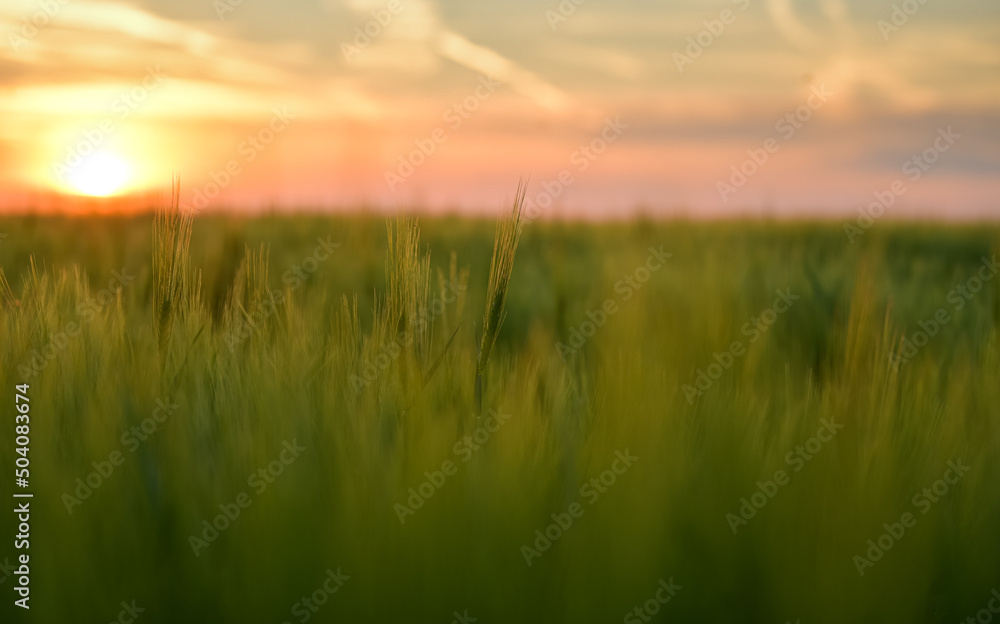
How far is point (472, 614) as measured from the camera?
0.88m

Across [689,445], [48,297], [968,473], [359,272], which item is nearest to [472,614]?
[689,445]

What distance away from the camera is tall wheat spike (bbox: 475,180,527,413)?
1.19m

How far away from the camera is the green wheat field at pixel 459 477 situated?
901 mm

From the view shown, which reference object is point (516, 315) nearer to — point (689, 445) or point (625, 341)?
point (625, 341)

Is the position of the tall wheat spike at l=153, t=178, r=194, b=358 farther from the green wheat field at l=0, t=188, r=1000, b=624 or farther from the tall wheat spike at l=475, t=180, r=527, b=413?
the tall wheat spike at l=475, t=180, r=527, b=413

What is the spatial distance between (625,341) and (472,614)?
2.40 feet

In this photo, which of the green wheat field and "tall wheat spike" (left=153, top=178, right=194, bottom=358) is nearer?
the green wheat field

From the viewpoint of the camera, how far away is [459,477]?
957 millimetres

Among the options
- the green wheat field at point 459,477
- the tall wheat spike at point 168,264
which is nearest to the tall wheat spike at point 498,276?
the green wheat field at point 459,477

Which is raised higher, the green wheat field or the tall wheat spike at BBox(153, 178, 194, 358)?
the tall wheat spike at BBox(153, 178, 194, 358)

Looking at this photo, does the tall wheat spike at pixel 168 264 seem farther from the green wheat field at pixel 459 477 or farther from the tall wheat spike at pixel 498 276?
the tall wheat spike at pixel 498 276

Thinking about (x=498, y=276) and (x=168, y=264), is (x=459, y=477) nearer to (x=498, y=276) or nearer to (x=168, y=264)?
(x=498, y=276)

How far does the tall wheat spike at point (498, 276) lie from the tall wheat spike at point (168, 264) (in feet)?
1.85

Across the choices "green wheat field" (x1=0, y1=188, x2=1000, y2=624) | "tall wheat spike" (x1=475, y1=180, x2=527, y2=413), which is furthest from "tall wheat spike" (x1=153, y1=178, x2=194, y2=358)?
"tall wheat spike" (x1=475, y1=180, x2=527, y2=413)
